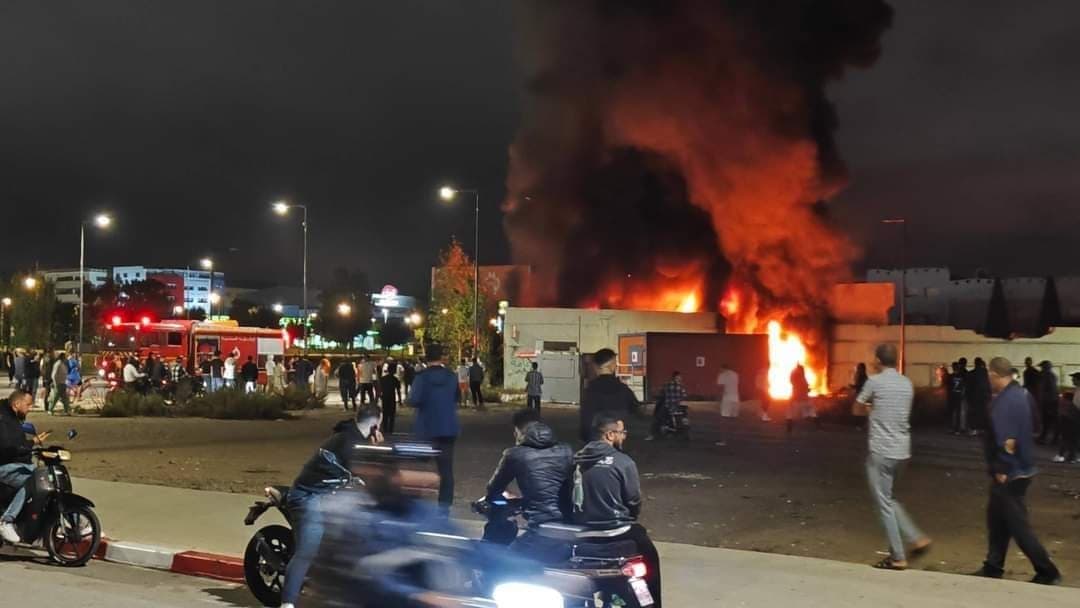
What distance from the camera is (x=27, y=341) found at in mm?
71875

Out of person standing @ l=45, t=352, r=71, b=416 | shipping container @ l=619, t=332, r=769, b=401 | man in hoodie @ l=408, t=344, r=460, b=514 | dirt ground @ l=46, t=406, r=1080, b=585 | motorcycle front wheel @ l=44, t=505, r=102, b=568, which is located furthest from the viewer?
shipping container @ l=619, t=332, r=769, b=401

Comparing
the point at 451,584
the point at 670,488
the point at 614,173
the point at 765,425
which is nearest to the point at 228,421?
the point at 765,425

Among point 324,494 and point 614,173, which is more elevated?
point 614,173

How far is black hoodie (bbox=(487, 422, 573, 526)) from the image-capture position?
6242 millimetres

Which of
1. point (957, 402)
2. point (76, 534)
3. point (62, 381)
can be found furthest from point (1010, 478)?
point (62, 381)

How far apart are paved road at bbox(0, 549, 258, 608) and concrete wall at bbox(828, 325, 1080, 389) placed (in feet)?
102

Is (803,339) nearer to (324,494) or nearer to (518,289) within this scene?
(518,289)

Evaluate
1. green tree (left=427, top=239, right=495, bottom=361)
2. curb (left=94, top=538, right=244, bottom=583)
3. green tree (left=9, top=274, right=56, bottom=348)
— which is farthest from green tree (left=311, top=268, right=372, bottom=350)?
curb (left=94, top=538, right=244, bottom=583)

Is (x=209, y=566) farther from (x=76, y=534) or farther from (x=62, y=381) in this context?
(x=62, y=381)

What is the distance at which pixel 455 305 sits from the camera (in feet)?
160

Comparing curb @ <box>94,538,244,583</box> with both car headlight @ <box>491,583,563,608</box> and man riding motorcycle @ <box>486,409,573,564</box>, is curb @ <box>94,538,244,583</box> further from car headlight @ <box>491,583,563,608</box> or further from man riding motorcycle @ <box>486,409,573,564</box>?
car headlight @ <box>491,583,563,608</box>

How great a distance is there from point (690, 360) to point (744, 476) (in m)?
22.1

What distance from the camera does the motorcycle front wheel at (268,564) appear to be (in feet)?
23.7

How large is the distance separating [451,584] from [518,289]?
177ft
